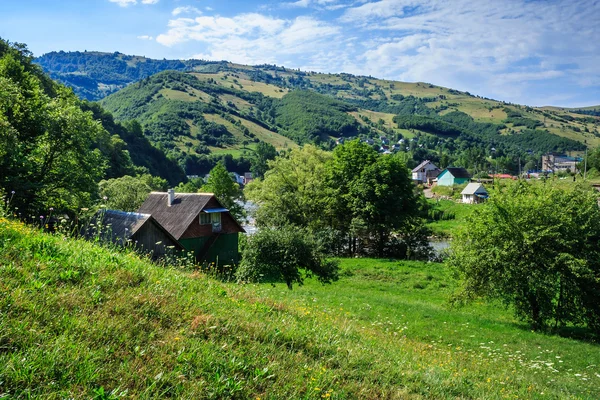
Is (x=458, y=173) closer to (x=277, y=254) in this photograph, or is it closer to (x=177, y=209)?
(x=177, y=209)

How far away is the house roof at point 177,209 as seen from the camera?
33312 mm

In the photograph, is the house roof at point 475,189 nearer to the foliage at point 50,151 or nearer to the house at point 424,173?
the house at point 424,173

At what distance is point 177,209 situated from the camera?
3438cm

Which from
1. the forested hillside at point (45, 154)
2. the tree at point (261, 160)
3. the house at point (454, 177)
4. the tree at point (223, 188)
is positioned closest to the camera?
the forested hillside at point (45, 154)

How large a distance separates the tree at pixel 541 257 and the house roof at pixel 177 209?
2082cm

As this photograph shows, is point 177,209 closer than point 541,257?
No

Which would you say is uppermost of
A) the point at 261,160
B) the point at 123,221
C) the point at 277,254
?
the point at 261,160

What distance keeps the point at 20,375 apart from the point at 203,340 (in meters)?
2.08

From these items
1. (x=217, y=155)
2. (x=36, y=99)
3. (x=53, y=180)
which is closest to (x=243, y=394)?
(x=53, y=180)

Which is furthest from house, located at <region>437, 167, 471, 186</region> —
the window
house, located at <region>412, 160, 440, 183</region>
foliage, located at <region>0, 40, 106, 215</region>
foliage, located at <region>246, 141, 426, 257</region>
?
foliage, located at <region>0, 40, 106, 215</region>

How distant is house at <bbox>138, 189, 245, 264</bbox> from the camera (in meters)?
33.5

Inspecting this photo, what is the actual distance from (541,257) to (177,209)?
26126 mm

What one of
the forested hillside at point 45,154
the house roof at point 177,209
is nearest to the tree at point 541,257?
the house roof at point 177,209

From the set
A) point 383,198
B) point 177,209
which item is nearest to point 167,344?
point 177,209
